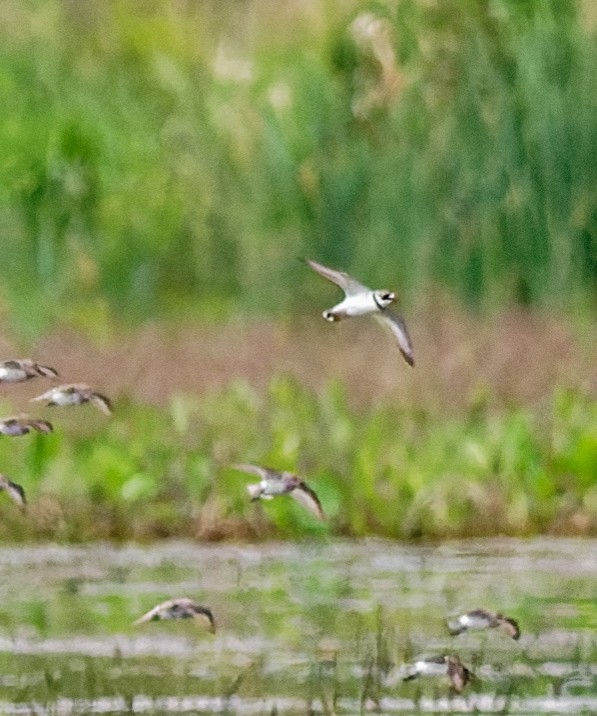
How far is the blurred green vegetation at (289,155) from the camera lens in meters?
5.68

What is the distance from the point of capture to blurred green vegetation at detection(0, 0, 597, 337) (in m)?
5.68

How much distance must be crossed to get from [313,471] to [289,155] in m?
1.22

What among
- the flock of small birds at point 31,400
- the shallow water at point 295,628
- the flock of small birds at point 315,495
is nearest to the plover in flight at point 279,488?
the flock of small birds at point 315,495

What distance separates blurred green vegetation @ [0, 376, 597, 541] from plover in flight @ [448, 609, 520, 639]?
82 cm

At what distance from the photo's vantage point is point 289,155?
591 centimetres

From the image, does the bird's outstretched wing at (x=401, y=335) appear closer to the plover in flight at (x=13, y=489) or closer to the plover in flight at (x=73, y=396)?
the plover in flight at (x=73, y=396)

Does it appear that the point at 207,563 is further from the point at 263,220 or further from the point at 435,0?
the point at 435,0

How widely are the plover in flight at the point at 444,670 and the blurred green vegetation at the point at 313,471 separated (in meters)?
1.12

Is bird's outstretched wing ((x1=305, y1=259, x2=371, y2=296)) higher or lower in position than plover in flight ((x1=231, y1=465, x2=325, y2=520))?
higher

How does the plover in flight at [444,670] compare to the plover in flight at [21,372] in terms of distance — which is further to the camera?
the plover in flight at [21,372]

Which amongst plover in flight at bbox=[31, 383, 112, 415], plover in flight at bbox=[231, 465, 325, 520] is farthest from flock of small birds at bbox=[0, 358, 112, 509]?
plover in flight at bbox=[231, 465, 325, 520]

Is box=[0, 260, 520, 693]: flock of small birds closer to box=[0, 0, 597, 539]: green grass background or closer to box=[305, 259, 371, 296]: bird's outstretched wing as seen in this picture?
box=[305, 259, 371, 296]: bird's outstretched wing

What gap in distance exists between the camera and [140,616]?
418cm

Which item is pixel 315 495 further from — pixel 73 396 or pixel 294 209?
pixel 294 209
